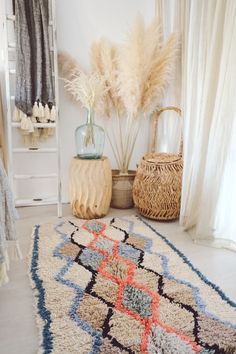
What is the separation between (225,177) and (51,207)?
1563mm

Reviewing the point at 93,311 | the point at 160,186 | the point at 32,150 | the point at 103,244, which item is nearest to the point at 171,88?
the point at 160,186

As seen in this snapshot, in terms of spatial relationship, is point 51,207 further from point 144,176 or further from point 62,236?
point 144,176

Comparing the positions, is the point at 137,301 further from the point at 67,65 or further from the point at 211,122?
the point at 67,65

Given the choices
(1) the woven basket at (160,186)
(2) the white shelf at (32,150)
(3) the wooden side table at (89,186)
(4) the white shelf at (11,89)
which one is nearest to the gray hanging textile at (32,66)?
(4) the white shelf at (11,89)

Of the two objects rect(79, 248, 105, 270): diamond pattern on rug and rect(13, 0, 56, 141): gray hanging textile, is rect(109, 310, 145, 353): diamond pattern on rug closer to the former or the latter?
rect(79, 248, 105, 270): diamond pattern on rug

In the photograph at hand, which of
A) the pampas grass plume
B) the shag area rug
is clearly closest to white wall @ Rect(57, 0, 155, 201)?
the pampas grass plume

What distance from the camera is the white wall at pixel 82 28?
8.00 ft

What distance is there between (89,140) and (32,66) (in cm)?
73

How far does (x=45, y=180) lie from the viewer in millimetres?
2631

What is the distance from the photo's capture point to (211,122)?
1.79 meters

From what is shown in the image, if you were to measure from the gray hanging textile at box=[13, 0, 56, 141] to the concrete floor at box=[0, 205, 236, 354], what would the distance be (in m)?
0.86

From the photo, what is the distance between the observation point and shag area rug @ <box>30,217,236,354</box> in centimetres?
101

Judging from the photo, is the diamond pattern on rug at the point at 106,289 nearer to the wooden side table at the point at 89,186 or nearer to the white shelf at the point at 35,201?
the wooden side table at the point at 89,186

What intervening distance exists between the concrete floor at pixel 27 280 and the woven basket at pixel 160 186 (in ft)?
0.35
